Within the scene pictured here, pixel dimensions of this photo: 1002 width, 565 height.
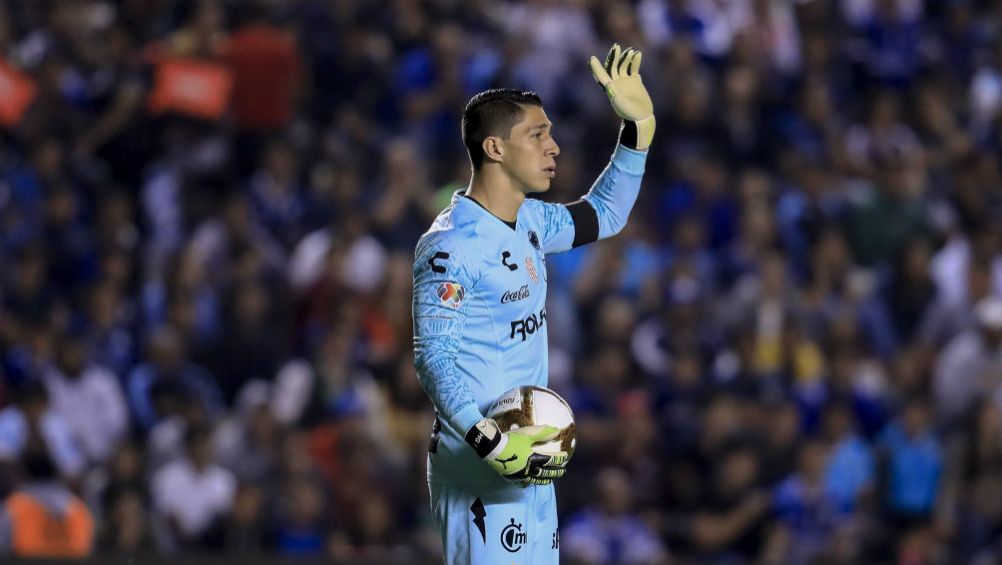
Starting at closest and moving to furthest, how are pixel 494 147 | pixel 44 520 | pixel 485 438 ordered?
1. pixel 485 438
2. pixel 494 147
3. pixel 44 520

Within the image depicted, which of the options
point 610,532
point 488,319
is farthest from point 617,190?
point 610,532

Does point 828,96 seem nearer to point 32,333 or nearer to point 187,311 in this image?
point 187,311

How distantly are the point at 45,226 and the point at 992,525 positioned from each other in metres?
7.74

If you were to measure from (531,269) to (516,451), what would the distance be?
893 mm

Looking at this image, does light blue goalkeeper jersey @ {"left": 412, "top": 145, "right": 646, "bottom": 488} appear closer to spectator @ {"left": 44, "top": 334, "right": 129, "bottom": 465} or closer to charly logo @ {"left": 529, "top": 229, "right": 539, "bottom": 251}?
charly logo @ {"left": 529, "top": 229, "right": 539, "bottom": 251}

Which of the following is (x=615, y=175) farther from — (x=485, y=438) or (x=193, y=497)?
(x=193, y=497)

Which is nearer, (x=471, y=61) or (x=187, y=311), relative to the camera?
(x=187, y=311)

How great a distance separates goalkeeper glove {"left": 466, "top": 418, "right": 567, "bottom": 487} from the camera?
657 cm

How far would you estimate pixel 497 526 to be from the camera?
6980 millimetres

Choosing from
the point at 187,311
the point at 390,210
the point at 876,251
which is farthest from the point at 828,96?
the point at 187,311

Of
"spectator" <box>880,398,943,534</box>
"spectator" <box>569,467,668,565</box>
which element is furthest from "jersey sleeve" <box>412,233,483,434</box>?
"spectator" <box>880,398,943,534</box>

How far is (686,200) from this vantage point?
14422 mm

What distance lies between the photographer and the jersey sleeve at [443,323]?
6691mm

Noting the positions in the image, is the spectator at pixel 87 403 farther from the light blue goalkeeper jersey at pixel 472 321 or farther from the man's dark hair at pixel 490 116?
the man's dark hair at pixel 490 116
